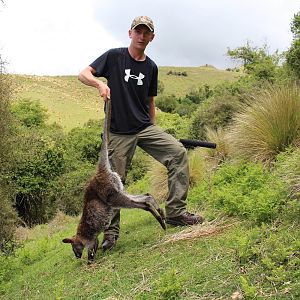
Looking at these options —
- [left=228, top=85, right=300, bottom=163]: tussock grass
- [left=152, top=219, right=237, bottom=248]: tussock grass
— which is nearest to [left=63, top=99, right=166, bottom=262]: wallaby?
[left=152, top=219, right=237, bottom=248]: tussock grass

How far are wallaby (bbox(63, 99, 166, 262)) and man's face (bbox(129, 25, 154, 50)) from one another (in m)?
0.99

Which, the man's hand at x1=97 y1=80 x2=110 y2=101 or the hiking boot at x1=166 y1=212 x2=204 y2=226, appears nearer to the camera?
the man's hand at x1=97 y1=80 x2=110 y2=101

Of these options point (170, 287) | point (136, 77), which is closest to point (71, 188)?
point (136, 77)

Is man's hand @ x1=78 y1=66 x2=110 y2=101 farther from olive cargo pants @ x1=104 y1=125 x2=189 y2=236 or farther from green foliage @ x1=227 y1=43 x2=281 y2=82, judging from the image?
green foliage @ x1=227 y1=43 x2=281 y2=82

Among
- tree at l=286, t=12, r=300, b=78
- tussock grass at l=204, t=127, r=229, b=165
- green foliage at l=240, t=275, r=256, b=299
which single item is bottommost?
green foliage at l=240, t=275, r=256, b=299

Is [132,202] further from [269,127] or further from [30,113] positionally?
[30,113]

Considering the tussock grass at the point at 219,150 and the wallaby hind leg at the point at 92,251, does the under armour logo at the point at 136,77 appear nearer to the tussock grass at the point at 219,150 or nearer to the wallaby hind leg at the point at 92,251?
the wallaby hind leg at the point at 92,251

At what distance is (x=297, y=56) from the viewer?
16.4 meters

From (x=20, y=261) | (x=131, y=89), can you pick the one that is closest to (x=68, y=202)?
(x=20, y=261)

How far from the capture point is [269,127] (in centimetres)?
827

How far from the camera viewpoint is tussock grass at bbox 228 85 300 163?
320 inches

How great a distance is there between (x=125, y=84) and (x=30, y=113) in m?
35.7

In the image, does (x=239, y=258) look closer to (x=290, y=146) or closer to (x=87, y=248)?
(x=87, y=248)

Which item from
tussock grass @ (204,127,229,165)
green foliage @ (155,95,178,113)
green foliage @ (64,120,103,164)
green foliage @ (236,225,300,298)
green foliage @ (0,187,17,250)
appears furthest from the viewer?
green foliage @ (155,95,178,113)
